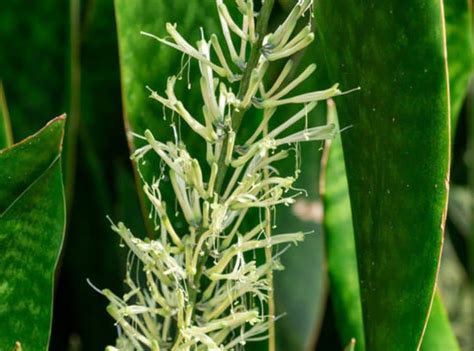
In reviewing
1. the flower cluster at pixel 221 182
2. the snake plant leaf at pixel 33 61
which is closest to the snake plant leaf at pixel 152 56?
the flower cluster at pixel 221 182

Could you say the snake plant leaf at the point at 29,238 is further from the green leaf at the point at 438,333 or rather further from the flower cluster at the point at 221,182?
the green leaf at the point at 438,333

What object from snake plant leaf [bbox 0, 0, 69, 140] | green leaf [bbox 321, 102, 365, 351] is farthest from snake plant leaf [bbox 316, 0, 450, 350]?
snake plant leaf [bbox 0, 0, 69, 140]

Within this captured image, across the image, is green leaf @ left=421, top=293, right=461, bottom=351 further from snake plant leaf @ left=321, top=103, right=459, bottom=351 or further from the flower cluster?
the flower cluster

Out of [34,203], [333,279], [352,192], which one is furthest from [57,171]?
[333,279]

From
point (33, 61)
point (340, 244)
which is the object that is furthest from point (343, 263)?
point (33, 61)

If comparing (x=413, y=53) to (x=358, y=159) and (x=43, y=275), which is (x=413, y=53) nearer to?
(x=358, y=159)

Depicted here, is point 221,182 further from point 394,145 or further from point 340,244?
point 340,244
